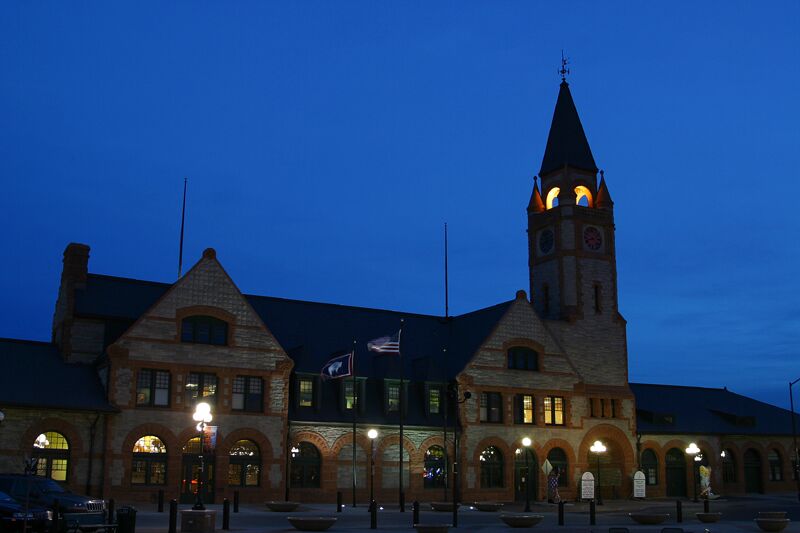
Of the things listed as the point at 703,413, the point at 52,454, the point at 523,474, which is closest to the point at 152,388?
the point at 52,454

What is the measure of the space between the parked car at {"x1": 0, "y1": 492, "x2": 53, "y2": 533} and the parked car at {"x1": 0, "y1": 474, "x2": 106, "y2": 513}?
18.0 inches

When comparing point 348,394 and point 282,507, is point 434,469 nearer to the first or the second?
point 348,394

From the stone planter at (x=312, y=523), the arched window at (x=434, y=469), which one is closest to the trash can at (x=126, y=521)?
the stone planter at (x=312, y=523)

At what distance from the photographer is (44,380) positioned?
147ft

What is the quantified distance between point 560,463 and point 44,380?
32663mm

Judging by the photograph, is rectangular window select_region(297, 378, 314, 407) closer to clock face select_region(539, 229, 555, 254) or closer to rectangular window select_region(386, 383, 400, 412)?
rectangular window select_region(386, 383, 400, 412)

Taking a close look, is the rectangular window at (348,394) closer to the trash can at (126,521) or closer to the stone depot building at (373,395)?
the stone depot building at (373,395)

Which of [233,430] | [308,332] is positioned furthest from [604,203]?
[233,430]

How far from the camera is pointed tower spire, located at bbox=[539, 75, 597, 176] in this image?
218ft

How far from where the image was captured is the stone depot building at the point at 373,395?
45.3 metres

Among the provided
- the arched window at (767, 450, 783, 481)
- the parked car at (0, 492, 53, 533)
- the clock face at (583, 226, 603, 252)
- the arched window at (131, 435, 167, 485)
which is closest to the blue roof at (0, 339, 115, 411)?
the arched window at (131, 435, 167, 485)

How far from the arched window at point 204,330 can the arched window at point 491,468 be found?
18.4 m

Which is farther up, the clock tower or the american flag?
the clock tower

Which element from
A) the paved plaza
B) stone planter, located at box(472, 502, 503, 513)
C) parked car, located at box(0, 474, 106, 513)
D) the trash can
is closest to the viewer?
the trash can
